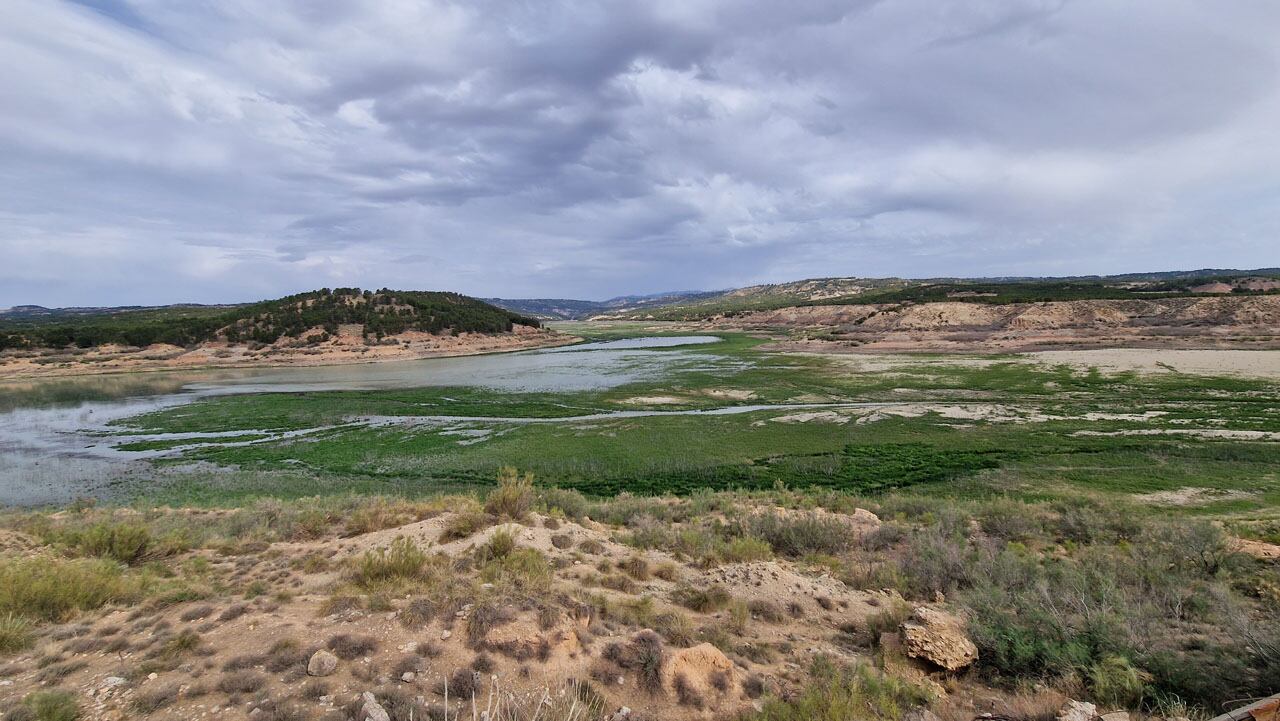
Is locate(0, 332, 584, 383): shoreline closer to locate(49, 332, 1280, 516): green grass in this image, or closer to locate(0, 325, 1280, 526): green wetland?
locate(0, 325, 1280, 526): green wetland

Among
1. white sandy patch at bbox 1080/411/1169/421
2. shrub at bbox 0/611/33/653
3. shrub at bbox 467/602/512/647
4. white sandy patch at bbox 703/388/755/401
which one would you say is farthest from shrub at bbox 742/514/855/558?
white sandy patch at bbox 703/388/755/401

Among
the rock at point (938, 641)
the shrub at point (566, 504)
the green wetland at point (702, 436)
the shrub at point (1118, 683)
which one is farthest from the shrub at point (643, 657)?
the green wetland at point (702, 436)

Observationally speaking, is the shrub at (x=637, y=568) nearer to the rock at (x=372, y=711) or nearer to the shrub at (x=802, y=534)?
the shrub at (x=802, y=534)

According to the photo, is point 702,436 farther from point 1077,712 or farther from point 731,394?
point 1077,712

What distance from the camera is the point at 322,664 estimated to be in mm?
5402

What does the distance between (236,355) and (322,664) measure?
249 feet

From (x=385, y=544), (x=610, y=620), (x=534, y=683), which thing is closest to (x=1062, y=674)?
(x=610, y=620)

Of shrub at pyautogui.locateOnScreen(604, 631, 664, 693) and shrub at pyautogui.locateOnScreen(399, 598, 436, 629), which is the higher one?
shrub at pyautogui.locateOnScreen(399, 598, 436, 629)

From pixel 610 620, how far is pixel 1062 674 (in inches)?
196

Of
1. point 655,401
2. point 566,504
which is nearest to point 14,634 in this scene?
point 566,504

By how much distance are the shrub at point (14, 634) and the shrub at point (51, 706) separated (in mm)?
1327

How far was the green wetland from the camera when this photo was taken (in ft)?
57.8

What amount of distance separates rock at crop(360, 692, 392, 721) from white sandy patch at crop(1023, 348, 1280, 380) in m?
47.5

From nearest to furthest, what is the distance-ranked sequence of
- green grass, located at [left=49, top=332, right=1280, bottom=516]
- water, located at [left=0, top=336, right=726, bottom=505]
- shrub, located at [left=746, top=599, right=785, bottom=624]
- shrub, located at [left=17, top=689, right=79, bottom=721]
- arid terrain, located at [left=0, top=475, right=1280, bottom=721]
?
shrub, located at [left=17, top=689, right=79, bottom=721]
arid terrain, located at [left=0, top=475, right=1280, bottom=721]
shrub, located at [left=746, top=599, right=785, bottom=624]
green grass, located at [left=49, top=332, right=1280, bottom=516]
water, located at [left=0, top=336, right=726, bottom=505]
